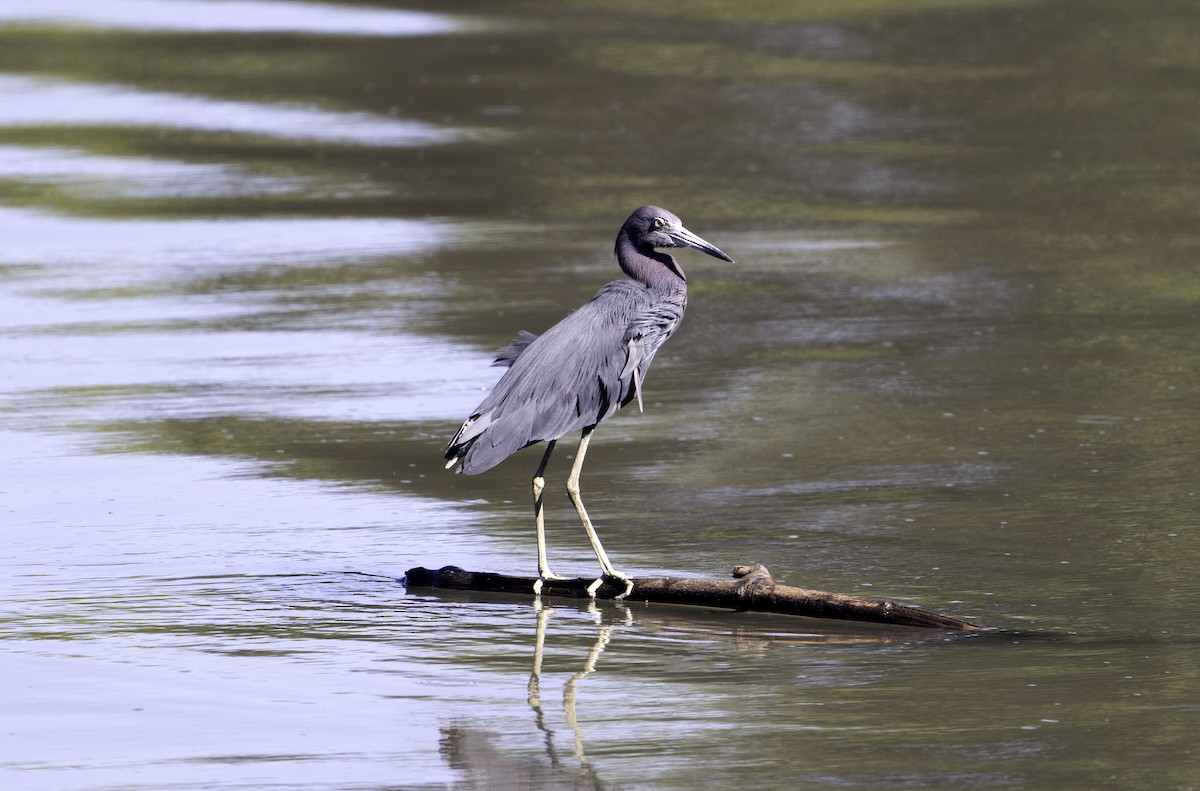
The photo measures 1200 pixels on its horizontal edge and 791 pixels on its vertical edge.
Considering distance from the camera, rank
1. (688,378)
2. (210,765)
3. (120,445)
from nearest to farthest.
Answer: (210,765) < (120,445) < (688,378)

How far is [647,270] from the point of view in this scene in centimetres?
820

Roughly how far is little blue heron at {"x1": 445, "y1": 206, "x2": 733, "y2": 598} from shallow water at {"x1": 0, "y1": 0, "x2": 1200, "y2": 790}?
0.56m

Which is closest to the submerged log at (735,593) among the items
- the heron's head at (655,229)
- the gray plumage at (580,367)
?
the gray plumage at (580,367)

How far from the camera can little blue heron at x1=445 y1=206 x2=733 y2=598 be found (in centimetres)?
774

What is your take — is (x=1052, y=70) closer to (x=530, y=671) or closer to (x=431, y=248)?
(x=431, y=248)

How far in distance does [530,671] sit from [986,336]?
19.0 ft

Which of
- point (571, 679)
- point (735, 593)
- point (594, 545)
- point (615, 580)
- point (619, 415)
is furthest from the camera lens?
point (619, 415)

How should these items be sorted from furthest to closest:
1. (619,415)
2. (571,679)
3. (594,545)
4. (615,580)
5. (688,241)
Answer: (619,415), (688,241), (594,545), (615,580), (571,679)

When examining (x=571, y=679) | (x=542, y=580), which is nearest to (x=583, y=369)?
(x=542, y=580)

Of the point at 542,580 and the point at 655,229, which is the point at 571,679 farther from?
the point at 655,229

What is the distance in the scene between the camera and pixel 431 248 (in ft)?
46.9

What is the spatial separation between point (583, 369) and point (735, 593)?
48.8 inches

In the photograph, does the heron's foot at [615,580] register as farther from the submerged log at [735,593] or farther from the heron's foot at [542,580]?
the heron's foot at [542,580]

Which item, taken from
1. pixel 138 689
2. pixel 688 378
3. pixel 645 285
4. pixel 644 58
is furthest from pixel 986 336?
pixel 644 58
